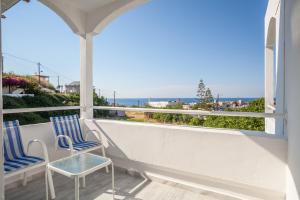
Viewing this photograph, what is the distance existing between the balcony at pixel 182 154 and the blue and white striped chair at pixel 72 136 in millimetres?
204

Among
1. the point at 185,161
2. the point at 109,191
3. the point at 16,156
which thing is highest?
the point at 16,156

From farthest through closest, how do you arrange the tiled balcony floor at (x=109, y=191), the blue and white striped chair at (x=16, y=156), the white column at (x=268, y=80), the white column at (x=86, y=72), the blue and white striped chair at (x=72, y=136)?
the white column at (x=268, y=80) → the white column at (x=86, y=72) → the blue and white striped chair at (x=72, y=136) → the tiled balcony floor at (x=109, y=191) → the blue and white striped chair at (x=16, y=156)

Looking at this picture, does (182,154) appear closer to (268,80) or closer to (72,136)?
(72,136)

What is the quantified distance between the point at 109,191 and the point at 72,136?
1177 millimetres

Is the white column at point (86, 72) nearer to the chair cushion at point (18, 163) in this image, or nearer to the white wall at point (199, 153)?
the white wall at point (199, 153)

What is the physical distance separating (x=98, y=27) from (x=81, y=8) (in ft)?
1.35

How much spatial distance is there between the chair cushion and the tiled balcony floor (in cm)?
43

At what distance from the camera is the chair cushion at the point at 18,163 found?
7.74ft

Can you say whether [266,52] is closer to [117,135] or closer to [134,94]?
[117,135]

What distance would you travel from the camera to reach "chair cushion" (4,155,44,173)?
236 centimetres

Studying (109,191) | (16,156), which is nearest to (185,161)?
(109,191)

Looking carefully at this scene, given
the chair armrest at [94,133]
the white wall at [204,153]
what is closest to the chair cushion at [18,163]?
the chair armrest at [94,133]

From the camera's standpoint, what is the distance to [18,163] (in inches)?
98.0

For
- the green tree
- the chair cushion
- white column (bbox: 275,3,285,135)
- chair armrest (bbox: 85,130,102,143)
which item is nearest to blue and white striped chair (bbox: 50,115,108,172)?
chair armrest (bbox: 85,130,102,143)
